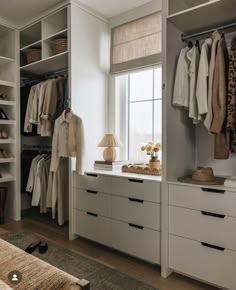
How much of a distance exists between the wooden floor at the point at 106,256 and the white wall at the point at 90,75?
80 centimetres

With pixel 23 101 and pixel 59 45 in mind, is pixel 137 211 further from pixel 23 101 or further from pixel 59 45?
pixel 23 101

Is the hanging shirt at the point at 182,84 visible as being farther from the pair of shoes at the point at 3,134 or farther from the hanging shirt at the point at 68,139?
the pair of shoes at the point at 3,134

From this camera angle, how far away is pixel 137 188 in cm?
213

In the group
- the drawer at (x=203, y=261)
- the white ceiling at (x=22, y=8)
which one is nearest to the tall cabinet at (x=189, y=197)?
the drawer at (x=203, y=261)

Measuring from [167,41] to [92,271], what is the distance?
1.91 meters

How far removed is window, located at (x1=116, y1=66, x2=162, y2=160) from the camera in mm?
2742

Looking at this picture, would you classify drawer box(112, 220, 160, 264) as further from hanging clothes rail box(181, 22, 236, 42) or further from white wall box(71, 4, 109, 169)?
hanging clothes rail box(181, 22, 236, 42)

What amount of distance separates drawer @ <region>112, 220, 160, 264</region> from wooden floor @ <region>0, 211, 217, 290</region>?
91 millimetres

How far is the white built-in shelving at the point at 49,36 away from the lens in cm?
274

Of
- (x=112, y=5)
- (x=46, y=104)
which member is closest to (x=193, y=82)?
(x=112, y=5)

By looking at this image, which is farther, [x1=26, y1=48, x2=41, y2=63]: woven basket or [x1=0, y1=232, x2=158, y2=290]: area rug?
[x1=26, y1=48, x2=41, y2=63]: woven basket

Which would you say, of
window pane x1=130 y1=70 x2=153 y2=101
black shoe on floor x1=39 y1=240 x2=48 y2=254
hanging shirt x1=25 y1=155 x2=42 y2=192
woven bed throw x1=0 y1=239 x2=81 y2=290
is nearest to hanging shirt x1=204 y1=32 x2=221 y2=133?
window pane x1=130 y1=70 x2=153 y2=101

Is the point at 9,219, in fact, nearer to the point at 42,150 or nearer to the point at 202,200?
the point at 42,150

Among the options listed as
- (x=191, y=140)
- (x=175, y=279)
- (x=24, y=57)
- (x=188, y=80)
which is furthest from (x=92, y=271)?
(x=24, y=57)
